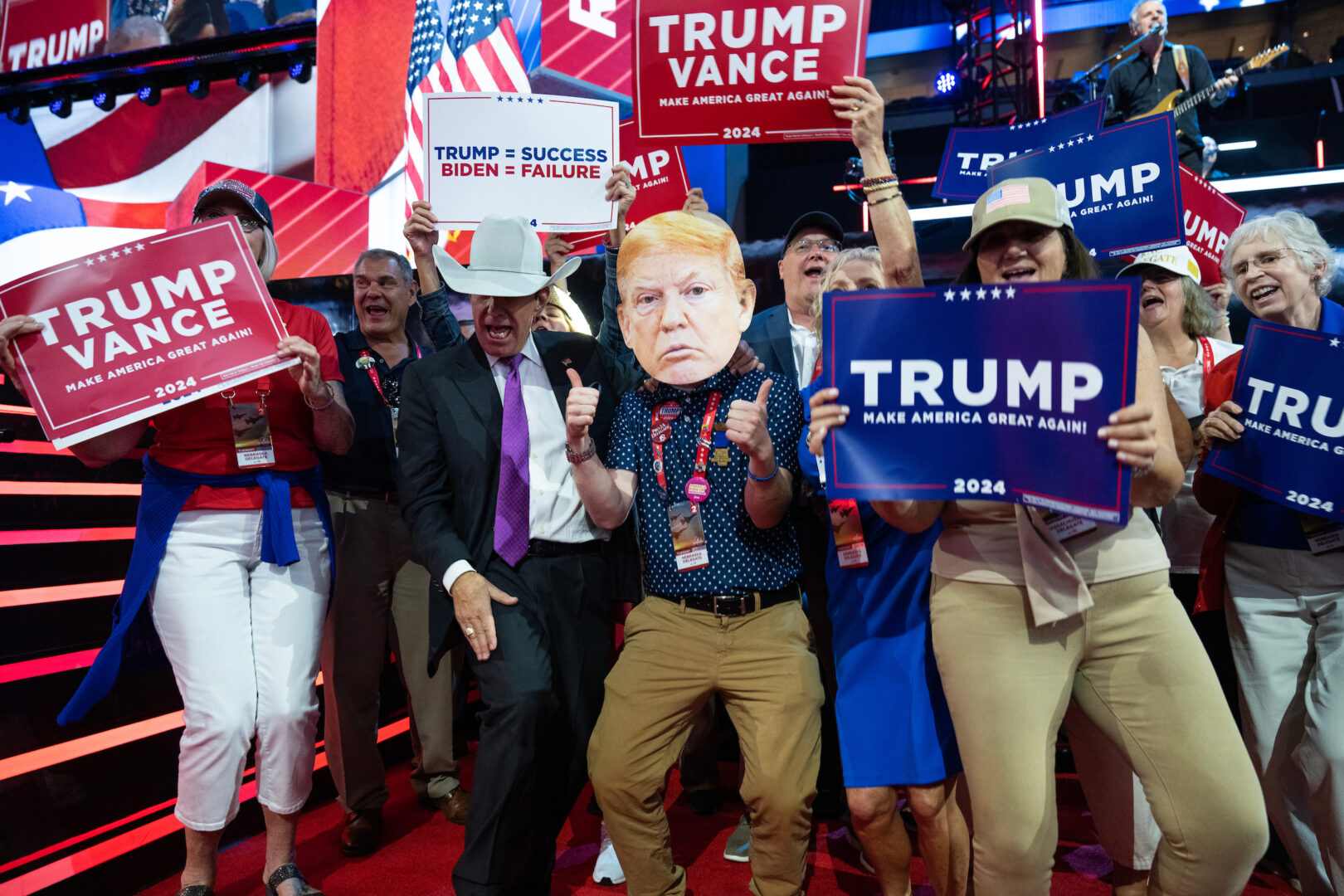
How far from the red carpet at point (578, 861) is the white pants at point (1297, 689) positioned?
52cm

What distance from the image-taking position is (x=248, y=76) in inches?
386

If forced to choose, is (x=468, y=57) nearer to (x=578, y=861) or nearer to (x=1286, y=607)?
(x=578, y=861)

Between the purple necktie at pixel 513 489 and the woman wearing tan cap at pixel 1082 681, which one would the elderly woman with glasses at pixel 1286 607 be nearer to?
the woman wearing tan cap at pixel 1082 681

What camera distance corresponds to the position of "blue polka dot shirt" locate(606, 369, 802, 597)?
2406 millimetres

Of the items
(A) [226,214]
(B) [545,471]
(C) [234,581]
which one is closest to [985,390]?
(B) [545,471]

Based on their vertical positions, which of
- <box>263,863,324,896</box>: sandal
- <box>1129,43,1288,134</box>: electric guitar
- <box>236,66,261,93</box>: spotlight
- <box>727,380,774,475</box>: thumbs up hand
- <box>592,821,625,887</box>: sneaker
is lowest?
<box>592,821,625,887</box>: sneaker

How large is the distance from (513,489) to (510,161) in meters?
1.28

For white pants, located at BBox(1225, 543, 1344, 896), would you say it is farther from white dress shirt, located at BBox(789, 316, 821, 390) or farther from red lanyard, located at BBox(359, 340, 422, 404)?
red lanyard, located at BBox(359, 340, 422, 404)

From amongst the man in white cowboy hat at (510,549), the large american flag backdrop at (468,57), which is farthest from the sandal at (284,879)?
the large american flag backdrop at (468,57)

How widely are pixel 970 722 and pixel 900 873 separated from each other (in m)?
0.73

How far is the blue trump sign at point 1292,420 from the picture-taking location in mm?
2369

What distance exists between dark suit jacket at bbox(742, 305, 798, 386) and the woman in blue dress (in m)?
0.71

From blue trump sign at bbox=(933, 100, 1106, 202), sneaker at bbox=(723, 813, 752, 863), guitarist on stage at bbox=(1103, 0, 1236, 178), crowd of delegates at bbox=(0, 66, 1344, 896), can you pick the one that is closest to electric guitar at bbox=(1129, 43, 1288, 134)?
guitarist on stage at bbox=(1103, 0, 1236, 178)

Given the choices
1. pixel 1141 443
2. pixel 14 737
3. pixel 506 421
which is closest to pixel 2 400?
pixel 14 737
